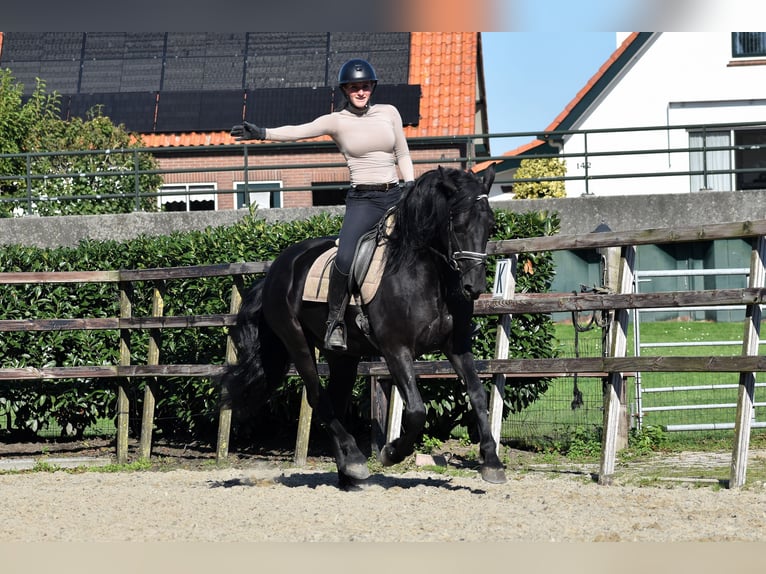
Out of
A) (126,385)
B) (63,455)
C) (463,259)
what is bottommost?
(63,455)

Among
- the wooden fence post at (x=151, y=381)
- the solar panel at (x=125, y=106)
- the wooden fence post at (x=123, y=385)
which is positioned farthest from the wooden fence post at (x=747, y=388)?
the solar panel at (x=125, y=106)

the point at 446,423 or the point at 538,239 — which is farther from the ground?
the point at 538,239

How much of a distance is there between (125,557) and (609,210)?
1048 centimetres

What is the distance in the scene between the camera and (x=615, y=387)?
6.84 metres

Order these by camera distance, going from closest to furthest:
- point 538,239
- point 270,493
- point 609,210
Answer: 1. point 270,493
2. point 538,239
3. point 609,210

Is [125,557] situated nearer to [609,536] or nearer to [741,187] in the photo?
[609,536]

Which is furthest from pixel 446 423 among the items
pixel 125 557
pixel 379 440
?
pixel 125 557

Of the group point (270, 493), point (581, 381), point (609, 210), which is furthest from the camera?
point (609, 210)

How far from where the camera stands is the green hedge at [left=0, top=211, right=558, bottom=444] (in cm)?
945

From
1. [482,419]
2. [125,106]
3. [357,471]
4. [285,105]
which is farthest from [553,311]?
[125,106]

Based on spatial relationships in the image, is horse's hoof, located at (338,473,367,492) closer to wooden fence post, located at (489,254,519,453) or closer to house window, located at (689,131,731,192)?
wooden fence post, located at (489,254,519,453)

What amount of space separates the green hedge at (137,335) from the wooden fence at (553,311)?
375 mm

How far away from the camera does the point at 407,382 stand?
241 inches

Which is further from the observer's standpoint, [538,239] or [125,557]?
[538,239]
